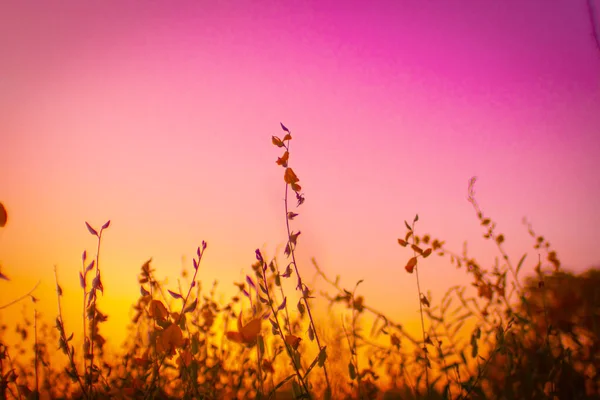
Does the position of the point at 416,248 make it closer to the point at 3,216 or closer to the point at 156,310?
the point at 156,310

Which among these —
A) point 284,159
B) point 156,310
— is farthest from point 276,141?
point 156,310

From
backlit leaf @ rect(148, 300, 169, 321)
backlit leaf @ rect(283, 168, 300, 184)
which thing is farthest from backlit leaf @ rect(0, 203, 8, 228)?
backlit leaf @ rect(283, 168, 300, 184)

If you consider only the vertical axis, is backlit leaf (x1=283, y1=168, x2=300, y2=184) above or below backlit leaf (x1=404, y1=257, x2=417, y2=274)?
above

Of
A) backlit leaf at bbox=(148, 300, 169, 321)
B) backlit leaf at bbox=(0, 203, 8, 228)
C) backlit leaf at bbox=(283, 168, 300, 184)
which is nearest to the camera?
backlit leaf at bbox=(0, 203, 8, 228)

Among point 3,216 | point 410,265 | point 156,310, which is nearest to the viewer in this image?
point 3,216

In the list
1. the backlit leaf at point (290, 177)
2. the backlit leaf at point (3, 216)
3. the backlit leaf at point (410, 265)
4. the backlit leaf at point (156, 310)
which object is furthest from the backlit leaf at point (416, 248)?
the backlit leaf at point (3, 216)

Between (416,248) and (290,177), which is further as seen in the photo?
(416,248)

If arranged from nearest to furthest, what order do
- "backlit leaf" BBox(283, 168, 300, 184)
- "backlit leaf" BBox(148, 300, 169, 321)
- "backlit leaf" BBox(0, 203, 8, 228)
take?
"backlit leaf" BBox(0, 203, 8, 228)
"backlit leaf" BBox(148, 300, 169, 321)
"backlit leaf" BBox(283, 168, 300, 184)

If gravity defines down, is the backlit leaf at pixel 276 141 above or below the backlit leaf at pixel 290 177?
above

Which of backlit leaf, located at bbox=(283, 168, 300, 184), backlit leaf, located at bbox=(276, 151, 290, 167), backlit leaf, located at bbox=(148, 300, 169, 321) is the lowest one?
backlit leaf, located at bbox=(148, 300, 169, 321)

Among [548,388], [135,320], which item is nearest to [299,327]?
[135,320]

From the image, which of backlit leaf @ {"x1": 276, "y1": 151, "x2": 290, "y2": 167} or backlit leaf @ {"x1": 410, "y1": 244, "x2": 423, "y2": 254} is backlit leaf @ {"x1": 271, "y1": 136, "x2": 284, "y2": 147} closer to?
backlit leaf @ {"x1": 276, "y1": 151, "x2": 290, "y2": 167}

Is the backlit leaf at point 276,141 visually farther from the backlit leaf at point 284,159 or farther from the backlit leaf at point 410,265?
the backlit leaf at point 410,265

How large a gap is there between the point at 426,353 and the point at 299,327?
1.32 metres
